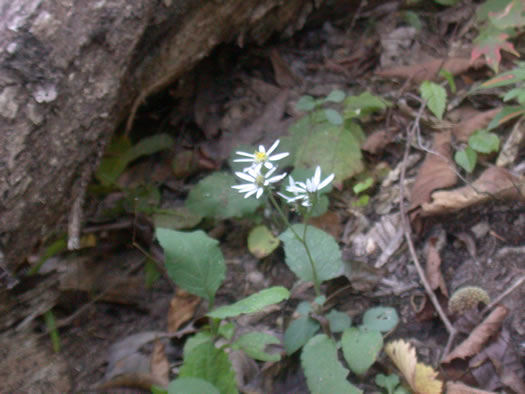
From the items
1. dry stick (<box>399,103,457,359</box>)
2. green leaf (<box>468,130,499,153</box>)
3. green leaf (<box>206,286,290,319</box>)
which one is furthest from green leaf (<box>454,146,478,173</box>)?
green leaf (<box>206,286,290,319</box>)

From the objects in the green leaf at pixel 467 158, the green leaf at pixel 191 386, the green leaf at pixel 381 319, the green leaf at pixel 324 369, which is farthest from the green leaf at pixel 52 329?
the green leaf at pixel 467 158

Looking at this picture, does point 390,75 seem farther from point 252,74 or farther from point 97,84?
point 97,84

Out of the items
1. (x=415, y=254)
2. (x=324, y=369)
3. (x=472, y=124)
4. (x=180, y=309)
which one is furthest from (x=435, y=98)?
(x=180, y=309)

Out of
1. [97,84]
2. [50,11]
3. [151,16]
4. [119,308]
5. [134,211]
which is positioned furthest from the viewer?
[134,211]

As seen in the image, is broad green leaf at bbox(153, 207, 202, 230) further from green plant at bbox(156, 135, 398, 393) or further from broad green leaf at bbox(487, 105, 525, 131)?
broad green leaf at bbox(487, 105, 525, 131)

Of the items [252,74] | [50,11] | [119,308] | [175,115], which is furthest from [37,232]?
[252,74]

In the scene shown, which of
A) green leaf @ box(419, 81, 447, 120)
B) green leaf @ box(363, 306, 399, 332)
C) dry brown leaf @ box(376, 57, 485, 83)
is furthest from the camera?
dry brown leaf @ box(376, 57, 485, 83)
